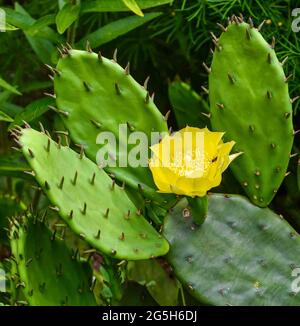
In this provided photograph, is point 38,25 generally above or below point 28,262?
Result: above

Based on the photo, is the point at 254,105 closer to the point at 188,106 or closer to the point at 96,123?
the point at 96,123

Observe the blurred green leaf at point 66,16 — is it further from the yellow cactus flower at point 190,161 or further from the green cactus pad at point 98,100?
the yellow cactus flower at point 190,161

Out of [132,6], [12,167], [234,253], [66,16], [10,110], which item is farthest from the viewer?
[10,110]

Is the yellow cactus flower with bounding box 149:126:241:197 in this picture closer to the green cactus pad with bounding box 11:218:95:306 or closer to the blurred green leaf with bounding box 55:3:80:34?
the green cactus pad with bounding box 11:218:95:306

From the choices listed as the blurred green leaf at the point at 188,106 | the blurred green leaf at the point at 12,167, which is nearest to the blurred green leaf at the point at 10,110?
the blurred green leaf at the point at 12,167

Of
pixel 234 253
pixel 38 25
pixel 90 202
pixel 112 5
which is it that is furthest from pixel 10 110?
pixel 234 253

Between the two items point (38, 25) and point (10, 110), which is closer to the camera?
point (38, 25)
